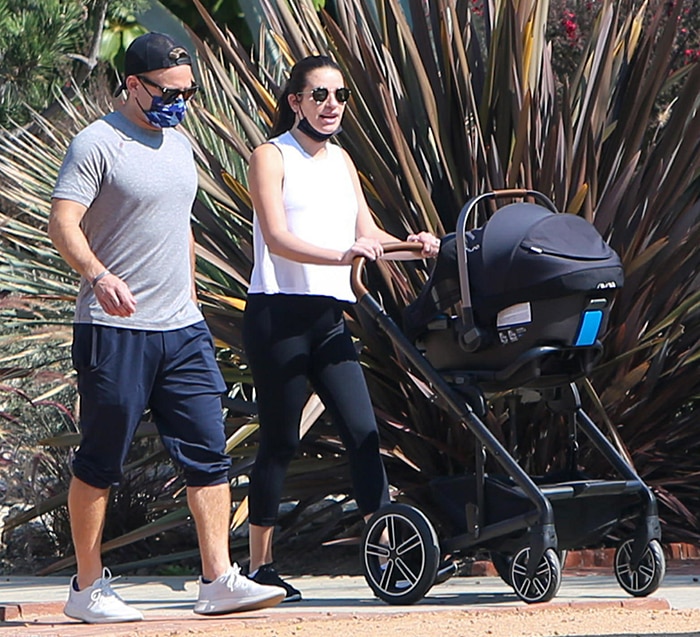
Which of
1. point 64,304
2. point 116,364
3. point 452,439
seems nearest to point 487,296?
point 116,364

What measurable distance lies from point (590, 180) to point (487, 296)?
198cm

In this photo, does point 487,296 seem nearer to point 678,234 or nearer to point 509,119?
point 678,234

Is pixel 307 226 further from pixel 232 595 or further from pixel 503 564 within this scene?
pixel 503 564

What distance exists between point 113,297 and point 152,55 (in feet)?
2.50

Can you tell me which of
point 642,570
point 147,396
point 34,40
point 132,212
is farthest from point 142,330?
point 34,40

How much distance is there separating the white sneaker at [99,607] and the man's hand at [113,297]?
2.69 feet

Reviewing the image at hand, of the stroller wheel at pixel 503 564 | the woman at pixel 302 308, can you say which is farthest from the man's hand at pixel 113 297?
the stroller wheel at pixel 503 564

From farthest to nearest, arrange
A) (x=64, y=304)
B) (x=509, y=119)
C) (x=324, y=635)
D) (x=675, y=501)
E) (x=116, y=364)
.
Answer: (x=64, y=304) < (x=509, y=119) < (x=675, y=501) < (x=116, y=364) < (x=324, y=635)

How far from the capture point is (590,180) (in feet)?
21.5

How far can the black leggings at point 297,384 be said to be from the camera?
191 inches

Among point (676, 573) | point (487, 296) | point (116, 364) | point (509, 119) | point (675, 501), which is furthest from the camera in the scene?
point (509, 119)

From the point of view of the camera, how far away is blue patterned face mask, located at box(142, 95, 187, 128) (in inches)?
178

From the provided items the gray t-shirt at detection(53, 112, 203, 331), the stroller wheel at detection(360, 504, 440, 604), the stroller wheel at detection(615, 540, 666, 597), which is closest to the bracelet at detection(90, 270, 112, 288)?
the gray t-shirt at detection(53, 112, 203, 331)

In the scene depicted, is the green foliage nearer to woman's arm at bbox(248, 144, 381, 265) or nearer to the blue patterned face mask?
woman's arm at bbox(248, 144, 381, 265)
